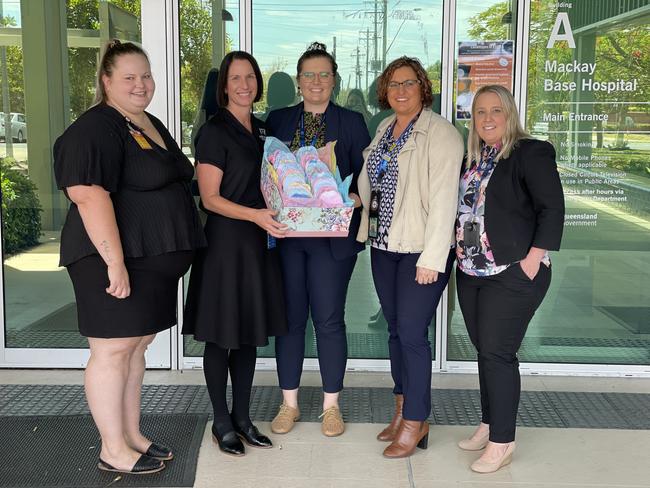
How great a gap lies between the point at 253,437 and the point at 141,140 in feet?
4.83

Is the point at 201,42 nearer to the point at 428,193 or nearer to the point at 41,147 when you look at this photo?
the point at 41,147

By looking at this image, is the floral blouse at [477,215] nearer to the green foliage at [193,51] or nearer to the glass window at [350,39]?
the glass window at [350,39]

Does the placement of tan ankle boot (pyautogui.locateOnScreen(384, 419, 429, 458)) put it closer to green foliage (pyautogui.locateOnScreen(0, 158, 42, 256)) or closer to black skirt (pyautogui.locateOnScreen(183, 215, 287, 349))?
black skirt (pyautogui.locateOnScreen(183, 215, 287, 349))

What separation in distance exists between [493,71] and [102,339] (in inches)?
107

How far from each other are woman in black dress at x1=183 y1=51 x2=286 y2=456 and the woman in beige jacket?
1.69ft

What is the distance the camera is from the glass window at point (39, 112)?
173 inches

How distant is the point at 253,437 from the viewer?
3486mm

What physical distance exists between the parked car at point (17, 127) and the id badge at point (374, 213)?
231cm

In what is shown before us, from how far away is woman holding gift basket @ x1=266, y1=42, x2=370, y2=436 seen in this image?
346 cm

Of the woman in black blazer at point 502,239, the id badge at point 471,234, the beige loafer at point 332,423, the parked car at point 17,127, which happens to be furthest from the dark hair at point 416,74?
the parked car at point 17,127

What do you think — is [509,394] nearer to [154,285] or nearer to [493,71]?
[154,285]

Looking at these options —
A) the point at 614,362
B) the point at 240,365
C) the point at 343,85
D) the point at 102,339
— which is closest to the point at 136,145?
the point at 102,339

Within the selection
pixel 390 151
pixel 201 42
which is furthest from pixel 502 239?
pixel 201 42

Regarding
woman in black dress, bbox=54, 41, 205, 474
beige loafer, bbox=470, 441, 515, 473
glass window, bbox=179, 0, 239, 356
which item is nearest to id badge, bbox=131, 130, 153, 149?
woman in black dress, bbox=54, 41, 205, 474
